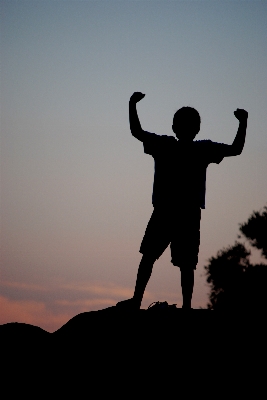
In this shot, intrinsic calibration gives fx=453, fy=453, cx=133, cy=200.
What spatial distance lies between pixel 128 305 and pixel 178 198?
161 centimetres

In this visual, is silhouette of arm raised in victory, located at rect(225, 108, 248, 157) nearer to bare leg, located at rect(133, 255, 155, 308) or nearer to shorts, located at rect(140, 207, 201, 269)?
shorts, located at rect(140, 207, 201, 269)

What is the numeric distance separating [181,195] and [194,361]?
2.09 meters

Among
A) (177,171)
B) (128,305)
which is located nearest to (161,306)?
(128,305)

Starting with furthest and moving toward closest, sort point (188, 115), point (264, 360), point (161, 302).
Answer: point (161, 302) < point (188, 115) < point (264, 360)

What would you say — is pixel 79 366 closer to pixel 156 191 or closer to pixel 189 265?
pixel 189 265

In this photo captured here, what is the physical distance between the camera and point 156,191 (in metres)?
6.07

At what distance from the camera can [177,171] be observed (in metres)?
6.04

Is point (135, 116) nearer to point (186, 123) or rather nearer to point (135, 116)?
point (135, 116)

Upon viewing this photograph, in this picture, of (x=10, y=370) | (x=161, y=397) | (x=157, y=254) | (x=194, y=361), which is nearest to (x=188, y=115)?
(x=157, y=254)

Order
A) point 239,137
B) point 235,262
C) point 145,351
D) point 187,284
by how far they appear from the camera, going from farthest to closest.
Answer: point 235,262, point 239,137, point 187,284, point 145,351

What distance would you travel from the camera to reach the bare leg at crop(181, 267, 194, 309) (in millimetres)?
6015

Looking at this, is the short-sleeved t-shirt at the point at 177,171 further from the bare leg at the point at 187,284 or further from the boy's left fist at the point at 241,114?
the bare leg at the point at 187,284

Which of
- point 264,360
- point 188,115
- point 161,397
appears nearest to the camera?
point 161,397

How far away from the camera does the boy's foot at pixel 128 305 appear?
238 inches
